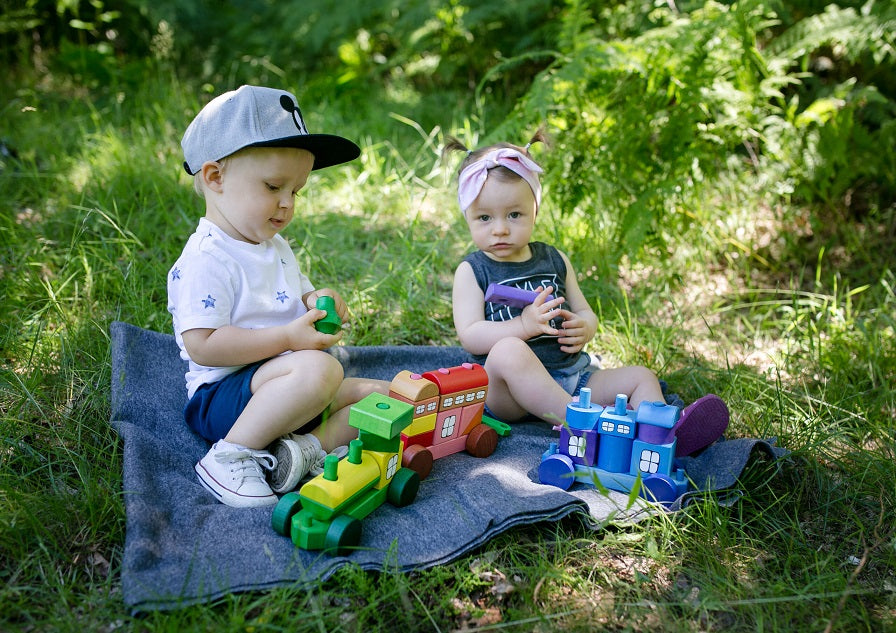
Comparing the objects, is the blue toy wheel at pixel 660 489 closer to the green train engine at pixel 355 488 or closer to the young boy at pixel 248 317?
the green train engine at pixel 355 488

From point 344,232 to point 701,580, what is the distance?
9.08ft

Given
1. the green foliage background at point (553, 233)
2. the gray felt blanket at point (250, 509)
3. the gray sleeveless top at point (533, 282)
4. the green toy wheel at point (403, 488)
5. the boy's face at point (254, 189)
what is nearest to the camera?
the gray felt blanket at point (250, 509)

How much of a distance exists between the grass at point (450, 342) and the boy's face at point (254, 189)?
33.2 inches

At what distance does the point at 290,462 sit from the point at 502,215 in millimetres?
1246

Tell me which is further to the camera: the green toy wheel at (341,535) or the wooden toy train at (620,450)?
the wooden toy train at (620,450)

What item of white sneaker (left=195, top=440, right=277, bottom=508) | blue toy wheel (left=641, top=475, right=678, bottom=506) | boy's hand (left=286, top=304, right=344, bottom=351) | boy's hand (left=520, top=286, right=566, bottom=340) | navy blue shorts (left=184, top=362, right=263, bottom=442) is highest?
boy's hand (left=286, top=304, right=344, bottom=351)

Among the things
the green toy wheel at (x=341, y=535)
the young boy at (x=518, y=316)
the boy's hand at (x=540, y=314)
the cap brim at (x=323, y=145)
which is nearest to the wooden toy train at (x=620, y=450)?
the young boy at (x=518, y=316)

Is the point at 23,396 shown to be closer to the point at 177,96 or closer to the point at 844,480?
the point at 844,480

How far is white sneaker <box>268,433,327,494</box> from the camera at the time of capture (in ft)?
7.63

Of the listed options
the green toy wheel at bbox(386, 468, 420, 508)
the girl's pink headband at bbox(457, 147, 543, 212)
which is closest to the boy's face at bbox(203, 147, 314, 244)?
the girl's pink headband at bbox(457, 147, 543, 212)

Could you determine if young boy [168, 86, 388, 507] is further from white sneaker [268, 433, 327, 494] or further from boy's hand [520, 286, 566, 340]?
boy's hand [520, 286, 566, 340]

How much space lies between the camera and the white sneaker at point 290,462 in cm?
233

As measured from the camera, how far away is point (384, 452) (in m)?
2.21

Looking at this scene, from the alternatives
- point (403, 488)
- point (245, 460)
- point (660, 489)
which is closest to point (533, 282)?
point (660, 489)
